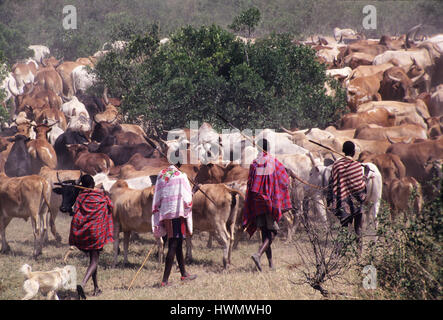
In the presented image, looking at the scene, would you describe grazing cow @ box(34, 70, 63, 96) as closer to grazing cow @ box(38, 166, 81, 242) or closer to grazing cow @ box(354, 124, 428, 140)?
grazing cow @ box(354, 124, 428, 140)

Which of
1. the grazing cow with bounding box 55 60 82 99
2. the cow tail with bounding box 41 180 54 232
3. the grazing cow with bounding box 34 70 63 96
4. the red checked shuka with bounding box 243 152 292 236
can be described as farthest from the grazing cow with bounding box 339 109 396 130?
the grazing cow with bounding box 55 60 82 99

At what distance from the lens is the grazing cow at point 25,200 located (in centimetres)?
1066

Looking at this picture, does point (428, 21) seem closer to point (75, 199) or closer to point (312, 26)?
point (312, 26)

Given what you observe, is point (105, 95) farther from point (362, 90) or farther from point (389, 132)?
point (389, 132)

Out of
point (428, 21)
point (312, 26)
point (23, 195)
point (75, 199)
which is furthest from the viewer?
point (312, 26)

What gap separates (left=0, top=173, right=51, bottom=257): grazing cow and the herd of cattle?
0.06 ft

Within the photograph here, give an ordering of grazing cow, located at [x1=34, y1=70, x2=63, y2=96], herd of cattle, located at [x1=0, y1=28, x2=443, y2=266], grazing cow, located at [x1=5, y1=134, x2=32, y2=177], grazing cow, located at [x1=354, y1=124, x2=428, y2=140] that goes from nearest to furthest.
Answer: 1. herd of cattle, located at [x1=0, y1=28, x2=443, y2=266]
2. grazing cow, located at [x1=5, y1=134, x2=32, y2=177]
3. grazing cow, located at [x1=354, y1=124, x2=428, y2=140]
4. grazing cow, located at [x1=34, y1=70, x2=63, y2=96]

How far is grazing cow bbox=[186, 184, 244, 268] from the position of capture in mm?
9523

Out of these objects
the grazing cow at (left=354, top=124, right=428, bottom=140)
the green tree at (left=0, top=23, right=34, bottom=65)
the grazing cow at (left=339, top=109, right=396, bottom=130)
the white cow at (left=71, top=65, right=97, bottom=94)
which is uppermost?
the green tree at (left=0, top=23, right=34, bottom=65)

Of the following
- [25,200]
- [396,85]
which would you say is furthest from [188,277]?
[396,85]

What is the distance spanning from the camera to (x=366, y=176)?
9.69 metres

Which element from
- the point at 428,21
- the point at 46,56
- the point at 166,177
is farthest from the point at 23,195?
the point at 428,21

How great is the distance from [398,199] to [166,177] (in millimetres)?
5126
